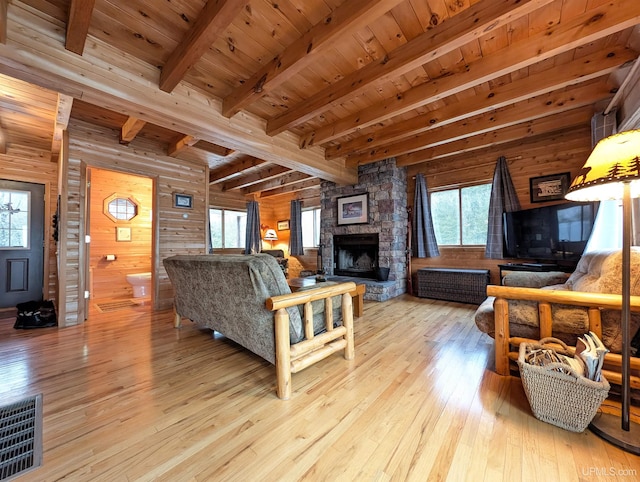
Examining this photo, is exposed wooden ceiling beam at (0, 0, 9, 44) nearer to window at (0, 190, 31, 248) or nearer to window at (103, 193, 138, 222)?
window at (0, 190, 31, 248)

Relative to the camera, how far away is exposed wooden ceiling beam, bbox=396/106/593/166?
3060 millimetres

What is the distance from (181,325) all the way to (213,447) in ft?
7.30

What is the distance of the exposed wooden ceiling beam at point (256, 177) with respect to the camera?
528cm

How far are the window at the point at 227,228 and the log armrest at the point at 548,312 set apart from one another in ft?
21.3

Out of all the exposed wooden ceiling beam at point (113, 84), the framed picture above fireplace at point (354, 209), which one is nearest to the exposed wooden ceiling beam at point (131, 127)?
the exposed wooden ceiling beam at point (113, 84)

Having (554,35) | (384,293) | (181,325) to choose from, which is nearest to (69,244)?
(181,325)

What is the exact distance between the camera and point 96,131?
3320 millimetres

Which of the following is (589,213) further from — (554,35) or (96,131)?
(96,131)

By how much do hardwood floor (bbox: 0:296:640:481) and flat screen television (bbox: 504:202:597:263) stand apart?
1861 millimetres

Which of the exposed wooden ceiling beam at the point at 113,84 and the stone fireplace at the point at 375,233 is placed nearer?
the exposed wooden ceiling beam at the point at 113,84

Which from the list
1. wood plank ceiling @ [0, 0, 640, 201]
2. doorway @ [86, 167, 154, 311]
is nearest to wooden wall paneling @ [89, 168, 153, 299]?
doorway @ [86, 167, 154, 311]

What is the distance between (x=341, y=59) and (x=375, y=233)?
122 inches

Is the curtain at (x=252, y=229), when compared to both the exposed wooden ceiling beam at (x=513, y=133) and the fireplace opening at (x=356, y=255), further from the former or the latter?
the exposed wooden ceiling beam at (x=513, y=133)

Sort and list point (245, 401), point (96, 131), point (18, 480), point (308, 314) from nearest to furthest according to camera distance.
A: point (18, 480), point (245, 401), point (308, 314), point (96, 131)
